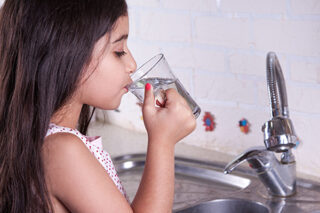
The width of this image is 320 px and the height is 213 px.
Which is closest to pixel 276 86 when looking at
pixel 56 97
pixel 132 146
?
pixel 56 97

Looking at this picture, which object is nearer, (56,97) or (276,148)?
(56,97)

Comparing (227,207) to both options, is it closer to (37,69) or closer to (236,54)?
(236,54)

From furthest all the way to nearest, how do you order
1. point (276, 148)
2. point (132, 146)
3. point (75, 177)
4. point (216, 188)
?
point (132, 146)
point (216, 188)
point (276, 148)
point (75, 177)

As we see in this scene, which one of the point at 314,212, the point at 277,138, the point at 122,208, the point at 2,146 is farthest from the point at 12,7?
the point at 314,212

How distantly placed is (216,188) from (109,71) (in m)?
0.52

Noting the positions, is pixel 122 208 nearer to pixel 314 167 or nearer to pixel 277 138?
pixel 277 138

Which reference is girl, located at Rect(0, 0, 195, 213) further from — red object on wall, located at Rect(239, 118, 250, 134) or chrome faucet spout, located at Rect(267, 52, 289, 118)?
red object on wall, located at Rect(239, 118, 250, 134)

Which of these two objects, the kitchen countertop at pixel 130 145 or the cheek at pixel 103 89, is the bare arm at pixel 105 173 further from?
the kitchen countertop at pixel 130 145

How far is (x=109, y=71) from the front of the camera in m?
0.93

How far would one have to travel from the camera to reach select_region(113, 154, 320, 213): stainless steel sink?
1154mm

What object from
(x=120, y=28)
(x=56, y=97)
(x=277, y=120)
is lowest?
(x=277, y=120)

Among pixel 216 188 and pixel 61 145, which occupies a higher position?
pixel 61 145

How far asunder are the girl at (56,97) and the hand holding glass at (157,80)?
40mm

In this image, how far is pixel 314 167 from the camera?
128 centimetres
